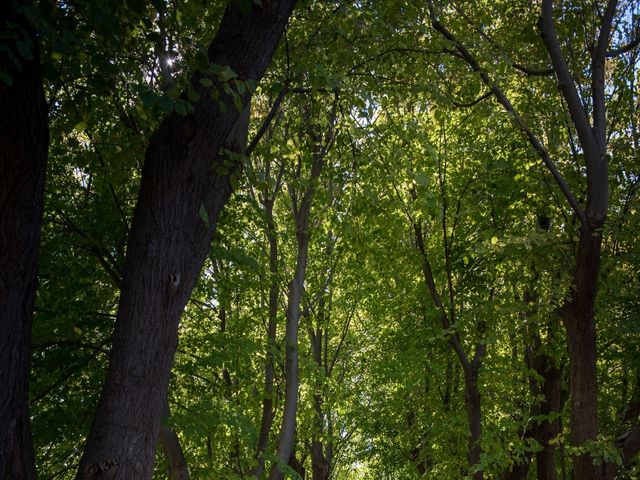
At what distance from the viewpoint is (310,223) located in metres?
13.5

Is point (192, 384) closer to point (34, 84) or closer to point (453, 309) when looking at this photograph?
point (453, 309)

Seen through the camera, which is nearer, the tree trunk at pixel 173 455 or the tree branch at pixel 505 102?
the tree trunk at pixel 173 455

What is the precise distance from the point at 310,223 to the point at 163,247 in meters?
9.63

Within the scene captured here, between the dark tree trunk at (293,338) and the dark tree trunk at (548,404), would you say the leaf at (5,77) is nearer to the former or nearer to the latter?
the dark tree trunk at (293,338)

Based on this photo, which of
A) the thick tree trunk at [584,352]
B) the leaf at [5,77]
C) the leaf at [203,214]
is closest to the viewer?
the leaf at [5,77]

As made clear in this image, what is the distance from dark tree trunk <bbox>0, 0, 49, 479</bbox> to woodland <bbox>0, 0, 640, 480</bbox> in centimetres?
1

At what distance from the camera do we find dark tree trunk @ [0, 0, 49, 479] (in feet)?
11.3

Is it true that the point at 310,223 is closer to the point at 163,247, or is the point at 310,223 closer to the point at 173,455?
the point at 173,455

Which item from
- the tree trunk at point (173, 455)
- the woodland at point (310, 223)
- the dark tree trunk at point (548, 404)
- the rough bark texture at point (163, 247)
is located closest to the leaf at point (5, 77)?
the woodland at point (310, 223)

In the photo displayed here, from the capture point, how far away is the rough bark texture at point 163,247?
3619 mm

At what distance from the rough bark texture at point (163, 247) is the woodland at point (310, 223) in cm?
1

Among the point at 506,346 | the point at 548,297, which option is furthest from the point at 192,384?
the point at 506,346

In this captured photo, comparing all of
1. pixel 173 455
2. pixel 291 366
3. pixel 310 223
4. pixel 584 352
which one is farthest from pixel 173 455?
pixel 310 223

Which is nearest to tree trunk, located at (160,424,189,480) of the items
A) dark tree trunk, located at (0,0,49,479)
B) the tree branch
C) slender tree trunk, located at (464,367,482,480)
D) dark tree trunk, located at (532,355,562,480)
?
slender tree trunk, located at (464,367,482,480)
